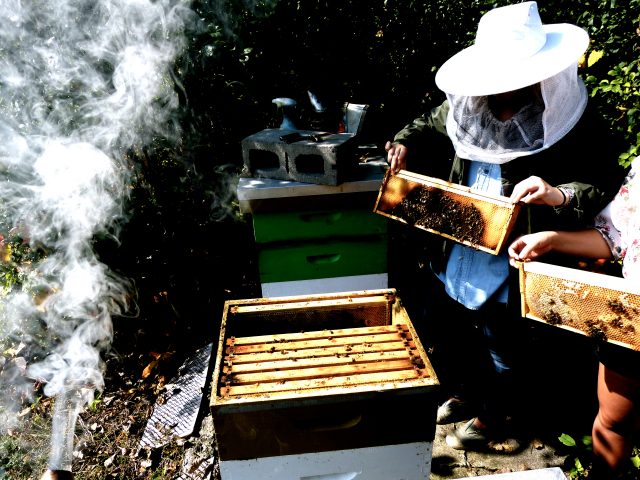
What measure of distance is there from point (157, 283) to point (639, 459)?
3382 millimetres

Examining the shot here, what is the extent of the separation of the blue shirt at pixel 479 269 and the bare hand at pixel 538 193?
10.7 inches

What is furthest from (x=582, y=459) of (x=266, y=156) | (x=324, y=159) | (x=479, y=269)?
(x=266, y=156)

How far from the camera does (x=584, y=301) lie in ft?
5.03

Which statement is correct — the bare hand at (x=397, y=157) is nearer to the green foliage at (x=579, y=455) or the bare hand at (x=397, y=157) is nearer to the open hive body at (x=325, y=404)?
the open hive body at (x=325, y=404)

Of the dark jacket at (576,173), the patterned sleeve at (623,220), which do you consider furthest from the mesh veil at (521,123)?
the patterned sleeve at (623,220)

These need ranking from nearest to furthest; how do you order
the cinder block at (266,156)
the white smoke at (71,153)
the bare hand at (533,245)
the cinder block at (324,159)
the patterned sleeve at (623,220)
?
the patterned sleeve at (623,220)
the bare hand at (533,245)
the cinder block at (324,159)
the cinder block at (266,156)
the white smoke at (71,153)

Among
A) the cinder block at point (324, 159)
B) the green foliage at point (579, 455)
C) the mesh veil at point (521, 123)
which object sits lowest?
the green foliage at point (579, 455)

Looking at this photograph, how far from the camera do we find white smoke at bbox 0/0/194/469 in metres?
2.78

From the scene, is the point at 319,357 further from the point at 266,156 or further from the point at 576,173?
the point at 266,156

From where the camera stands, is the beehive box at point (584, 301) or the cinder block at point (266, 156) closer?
the beehive box at point (584, 301)

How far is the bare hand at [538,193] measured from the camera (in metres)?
1.61

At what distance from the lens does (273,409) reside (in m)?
1.42

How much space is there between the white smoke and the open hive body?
5.73ft

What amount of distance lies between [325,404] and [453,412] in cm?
174
